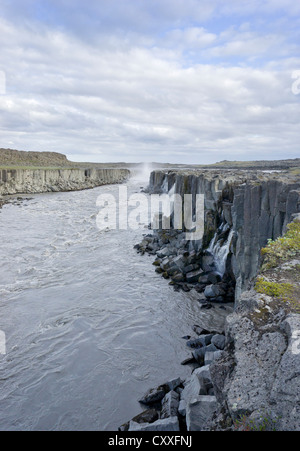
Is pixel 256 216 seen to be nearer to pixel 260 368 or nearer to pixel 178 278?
pixel 178 278

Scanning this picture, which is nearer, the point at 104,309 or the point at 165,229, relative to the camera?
the point at 104,309

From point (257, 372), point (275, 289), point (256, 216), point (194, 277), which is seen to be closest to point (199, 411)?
point (257, 372)

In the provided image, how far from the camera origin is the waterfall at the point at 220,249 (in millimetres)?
15148

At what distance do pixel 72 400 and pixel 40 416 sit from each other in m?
0.80

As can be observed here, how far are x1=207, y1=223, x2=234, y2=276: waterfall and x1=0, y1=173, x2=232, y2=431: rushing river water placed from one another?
6.68ft

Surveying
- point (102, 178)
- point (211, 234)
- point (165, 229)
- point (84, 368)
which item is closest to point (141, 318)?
point (84, 368)

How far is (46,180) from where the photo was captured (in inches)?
2525

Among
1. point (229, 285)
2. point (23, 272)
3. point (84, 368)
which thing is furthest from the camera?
point (23, 272)

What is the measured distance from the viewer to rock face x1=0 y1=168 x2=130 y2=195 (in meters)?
55.7

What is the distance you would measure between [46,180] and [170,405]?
6233cm

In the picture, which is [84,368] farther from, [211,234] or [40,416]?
[211,234]

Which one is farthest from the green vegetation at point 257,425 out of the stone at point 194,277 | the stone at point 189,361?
the stone at point 194,277

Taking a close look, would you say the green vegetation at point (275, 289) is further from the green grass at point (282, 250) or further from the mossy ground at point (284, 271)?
the green grass at point (282, 250)
